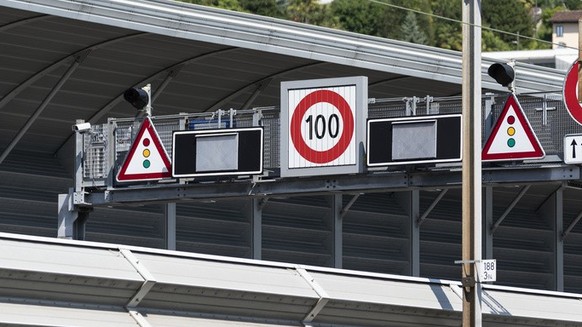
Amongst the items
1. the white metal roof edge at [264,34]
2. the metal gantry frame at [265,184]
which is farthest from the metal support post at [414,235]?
the metal gantry frame at [265,184]

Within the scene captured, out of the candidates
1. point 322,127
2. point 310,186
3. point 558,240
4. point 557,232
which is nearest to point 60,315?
point 310,186

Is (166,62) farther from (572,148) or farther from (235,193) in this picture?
(572,148)

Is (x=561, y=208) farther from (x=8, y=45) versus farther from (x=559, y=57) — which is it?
(x=559, y=57)

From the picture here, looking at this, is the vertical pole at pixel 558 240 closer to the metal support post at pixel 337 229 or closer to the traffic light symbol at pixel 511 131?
the metal support post at pixel 337 229

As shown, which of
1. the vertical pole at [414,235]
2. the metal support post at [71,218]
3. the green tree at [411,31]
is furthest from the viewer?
the green tree at [411,31]

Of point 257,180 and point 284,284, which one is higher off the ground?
point 257,180

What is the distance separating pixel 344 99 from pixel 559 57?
3100 inches

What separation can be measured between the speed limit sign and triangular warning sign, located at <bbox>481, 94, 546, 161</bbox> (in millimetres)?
2536

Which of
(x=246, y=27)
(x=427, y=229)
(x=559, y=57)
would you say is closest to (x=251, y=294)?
(x=246, y=27)

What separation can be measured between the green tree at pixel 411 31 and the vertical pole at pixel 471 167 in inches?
6182

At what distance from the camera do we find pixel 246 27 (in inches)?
1438

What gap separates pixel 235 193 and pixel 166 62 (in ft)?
23.6

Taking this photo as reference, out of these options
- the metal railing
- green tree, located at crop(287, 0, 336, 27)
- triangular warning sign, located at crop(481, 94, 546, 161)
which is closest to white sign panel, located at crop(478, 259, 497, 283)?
triangular warning sign, located at crop(481, 94, 546, 161)

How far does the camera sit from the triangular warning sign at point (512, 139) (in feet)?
96.3
